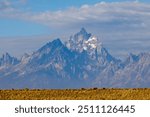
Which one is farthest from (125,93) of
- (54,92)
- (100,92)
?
(54,92)

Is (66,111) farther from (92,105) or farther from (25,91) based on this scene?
(25,91)

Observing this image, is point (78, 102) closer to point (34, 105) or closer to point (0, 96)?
point (34, 105)

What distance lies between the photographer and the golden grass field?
149ft

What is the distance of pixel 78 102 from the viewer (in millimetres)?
38188

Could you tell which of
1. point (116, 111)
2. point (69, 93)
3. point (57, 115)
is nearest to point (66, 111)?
point (57, 115)

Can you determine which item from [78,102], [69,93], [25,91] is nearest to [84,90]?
[69,93]

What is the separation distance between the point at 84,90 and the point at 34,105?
11.3 m

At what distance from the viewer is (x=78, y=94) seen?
46.8 m

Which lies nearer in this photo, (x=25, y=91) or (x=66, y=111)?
(x=66, y=111)

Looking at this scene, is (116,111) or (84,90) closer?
(116,111)

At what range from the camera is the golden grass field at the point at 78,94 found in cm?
4553

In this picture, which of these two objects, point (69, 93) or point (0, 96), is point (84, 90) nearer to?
point (69, 93)

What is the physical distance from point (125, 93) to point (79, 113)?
1068cm

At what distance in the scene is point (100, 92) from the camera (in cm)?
4716
